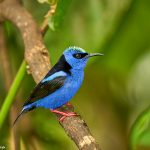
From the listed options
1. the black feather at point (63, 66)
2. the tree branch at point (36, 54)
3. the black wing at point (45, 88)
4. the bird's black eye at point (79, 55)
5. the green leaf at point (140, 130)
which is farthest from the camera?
the bird's black eye at point (79, 55)

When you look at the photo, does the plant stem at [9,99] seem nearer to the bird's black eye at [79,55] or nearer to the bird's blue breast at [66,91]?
the bird's blue breast at [66,91]

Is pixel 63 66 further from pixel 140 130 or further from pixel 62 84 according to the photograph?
pixel 140 130

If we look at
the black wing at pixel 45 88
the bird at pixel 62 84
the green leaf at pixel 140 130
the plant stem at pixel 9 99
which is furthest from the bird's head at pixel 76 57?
the green leaf at pixel 140 130

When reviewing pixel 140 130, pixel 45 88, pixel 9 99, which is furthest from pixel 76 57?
pixel 140 130

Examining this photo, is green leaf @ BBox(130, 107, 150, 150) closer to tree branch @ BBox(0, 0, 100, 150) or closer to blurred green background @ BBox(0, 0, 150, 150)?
tree branch @ BBox(0, 0, 100, 150)

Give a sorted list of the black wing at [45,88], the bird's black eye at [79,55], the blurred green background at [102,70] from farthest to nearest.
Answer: the blurred green background at [102,70] → the bird's black eye at [79,55] → the black wing at [45,88]

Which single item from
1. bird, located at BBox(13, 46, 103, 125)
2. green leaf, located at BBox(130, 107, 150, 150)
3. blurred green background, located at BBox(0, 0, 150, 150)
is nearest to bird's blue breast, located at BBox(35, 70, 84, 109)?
bird, located at BBox(13, 46, 103, 125)

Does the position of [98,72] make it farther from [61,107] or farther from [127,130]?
[61,107]

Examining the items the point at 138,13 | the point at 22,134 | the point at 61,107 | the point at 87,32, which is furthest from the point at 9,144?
the point at 138,13

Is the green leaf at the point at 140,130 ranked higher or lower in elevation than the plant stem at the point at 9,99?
higher
